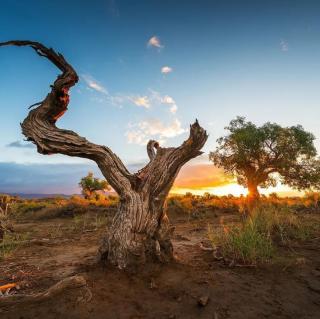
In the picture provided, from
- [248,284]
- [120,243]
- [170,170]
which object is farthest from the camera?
[170,170]

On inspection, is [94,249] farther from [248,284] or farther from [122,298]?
[248,284]

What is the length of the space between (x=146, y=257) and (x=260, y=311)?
7.42 feet

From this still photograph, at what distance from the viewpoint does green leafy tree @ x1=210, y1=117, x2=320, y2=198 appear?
22516 millimetres

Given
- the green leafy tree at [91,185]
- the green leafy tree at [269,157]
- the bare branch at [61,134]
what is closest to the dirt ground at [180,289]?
the bare branch at [61,134]

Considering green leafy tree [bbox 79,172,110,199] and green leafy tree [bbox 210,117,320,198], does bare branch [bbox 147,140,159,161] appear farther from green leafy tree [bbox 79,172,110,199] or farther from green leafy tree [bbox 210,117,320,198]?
green leafy tree [bbox 79,172,110,199]

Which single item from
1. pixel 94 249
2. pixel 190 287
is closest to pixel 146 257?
pixel 190 287

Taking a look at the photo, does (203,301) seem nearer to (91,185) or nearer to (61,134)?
(61,134)

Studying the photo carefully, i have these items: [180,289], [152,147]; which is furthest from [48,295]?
[152,147]

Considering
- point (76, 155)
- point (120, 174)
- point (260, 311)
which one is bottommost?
point (260, 311)

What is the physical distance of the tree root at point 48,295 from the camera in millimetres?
4238

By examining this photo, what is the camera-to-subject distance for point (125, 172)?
6.25m

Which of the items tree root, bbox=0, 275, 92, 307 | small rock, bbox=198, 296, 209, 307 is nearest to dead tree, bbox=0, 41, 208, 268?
tree root, bbox=0, 275, 92, 307

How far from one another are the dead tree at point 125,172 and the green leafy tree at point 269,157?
17781 millimetres

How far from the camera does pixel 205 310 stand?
4293 mm
